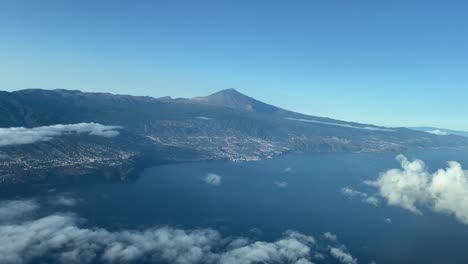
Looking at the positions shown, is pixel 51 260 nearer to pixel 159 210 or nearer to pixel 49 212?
pixel 49 212

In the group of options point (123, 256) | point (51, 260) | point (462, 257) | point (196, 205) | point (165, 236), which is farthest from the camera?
point (196, 205)

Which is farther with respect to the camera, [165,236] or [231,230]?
[231,230]

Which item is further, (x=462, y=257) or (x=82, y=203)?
(x=82, y=203)

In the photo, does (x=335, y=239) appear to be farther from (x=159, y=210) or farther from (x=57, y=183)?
(x=57, y=183)

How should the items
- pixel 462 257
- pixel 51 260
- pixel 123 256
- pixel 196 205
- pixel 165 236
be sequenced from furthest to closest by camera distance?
pixel 196 205
pixel 462 257
pixel 165 236
pixel 123 256
pixel 51 260

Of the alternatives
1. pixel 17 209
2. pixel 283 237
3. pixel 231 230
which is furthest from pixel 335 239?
pixel 17 209

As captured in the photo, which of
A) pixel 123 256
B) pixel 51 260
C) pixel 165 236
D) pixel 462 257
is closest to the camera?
pixel 51 260

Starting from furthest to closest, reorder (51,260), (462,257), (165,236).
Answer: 1. (462,257)
2. (165,236)
3. (51,260)

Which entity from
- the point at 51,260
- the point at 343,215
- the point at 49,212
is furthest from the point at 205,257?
the point at 343,215

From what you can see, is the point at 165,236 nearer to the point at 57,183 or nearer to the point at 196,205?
the point at 196,205
